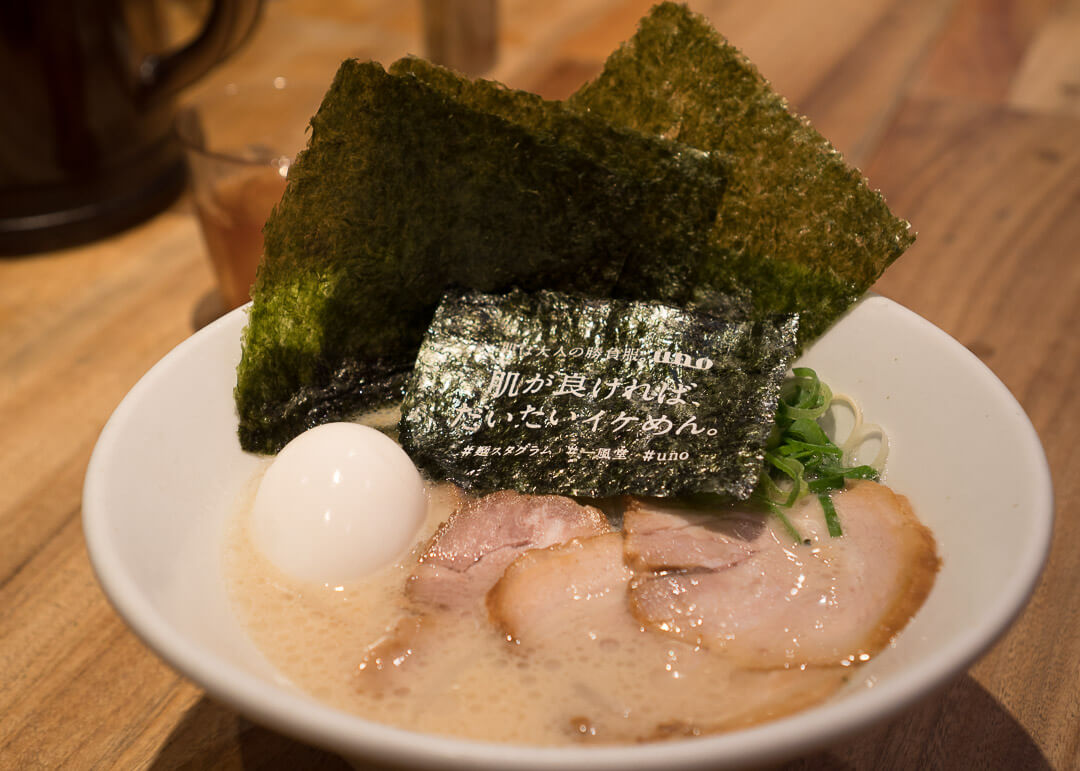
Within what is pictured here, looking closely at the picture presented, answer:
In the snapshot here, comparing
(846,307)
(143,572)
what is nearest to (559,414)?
(846,307)

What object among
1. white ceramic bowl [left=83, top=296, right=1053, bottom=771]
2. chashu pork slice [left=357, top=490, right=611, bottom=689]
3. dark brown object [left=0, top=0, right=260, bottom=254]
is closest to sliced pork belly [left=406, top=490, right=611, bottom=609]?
chashu pork slice [left=357, top=490, right=611, bottom=689]

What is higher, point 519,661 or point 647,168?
point 647,168

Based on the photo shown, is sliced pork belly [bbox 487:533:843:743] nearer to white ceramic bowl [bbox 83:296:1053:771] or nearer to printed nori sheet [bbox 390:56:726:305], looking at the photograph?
white ceramic bowl [bbox 83:296:1053:771]

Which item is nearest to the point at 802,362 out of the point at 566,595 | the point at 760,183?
the point at 760,183

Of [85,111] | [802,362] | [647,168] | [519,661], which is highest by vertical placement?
[647,168]

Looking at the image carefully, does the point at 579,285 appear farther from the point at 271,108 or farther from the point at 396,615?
the point at 271,108

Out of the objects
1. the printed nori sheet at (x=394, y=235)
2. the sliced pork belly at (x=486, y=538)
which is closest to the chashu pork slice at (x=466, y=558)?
the sliced pork belly at (x=486, y=538)

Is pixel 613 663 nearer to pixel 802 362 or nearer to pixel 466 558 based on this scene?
pixel 466 558
